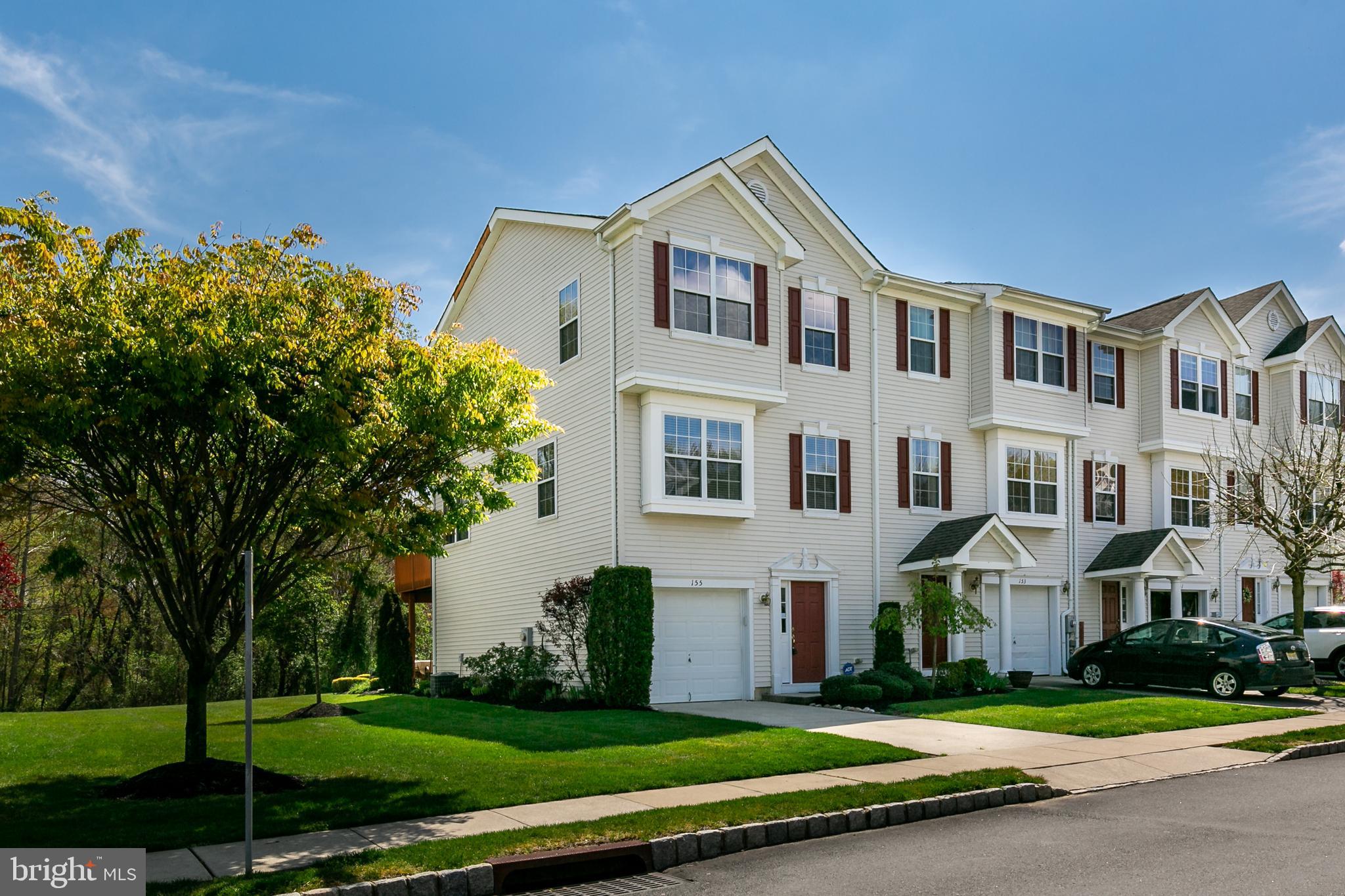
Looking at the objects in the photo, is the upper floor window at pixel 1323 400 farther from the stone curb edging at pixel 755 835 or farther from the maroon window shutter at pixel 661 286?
the stone curb edging at pixel 755 835

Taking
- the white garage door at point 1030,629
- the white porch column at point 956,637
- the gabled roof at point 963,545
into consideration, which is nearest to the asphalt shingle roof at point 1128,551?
the white garage door at point 1030,629

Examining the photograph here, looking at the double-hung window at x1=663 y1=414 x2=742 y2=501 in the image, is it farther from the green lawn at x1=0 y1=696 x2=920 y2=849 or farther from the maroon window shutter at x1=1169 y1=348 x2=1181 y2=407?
the maroon window shutter at x1=1169 y1=348 x2=1181 y2=407

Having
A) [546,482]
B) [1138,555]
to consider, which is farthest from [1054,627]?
[546,482]

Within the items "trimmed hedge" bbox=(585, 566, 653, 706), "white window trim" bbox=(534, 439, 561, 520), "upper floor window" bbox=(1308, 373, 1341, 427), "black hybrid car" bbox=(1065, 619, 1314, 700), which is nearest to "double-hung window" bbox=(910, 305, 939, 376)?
"black hybrid car" bbox=(1065, 619, 1314, 700)

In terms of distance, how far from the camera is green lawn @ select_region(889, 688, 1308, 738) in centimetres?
1664

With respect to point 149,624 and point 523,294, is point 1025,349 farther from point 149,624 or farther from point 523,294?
point 149,624

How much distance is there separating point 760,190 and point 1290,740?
47.6ft

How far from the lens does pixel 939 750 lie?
14.2m

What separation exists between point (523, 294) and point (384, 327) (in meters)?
13.4

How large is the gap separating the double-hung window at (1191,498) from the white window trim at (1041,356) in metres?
5.10

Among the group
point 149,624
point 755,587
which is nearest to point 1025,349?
point 755,587

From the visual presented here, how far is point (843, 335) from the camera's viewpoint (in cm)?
2427

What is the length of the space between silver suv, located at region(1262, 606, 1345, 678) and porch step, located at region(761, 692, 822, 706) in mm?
11244

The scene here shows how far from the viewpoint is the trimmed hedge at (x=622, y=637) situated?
19.5 metres
